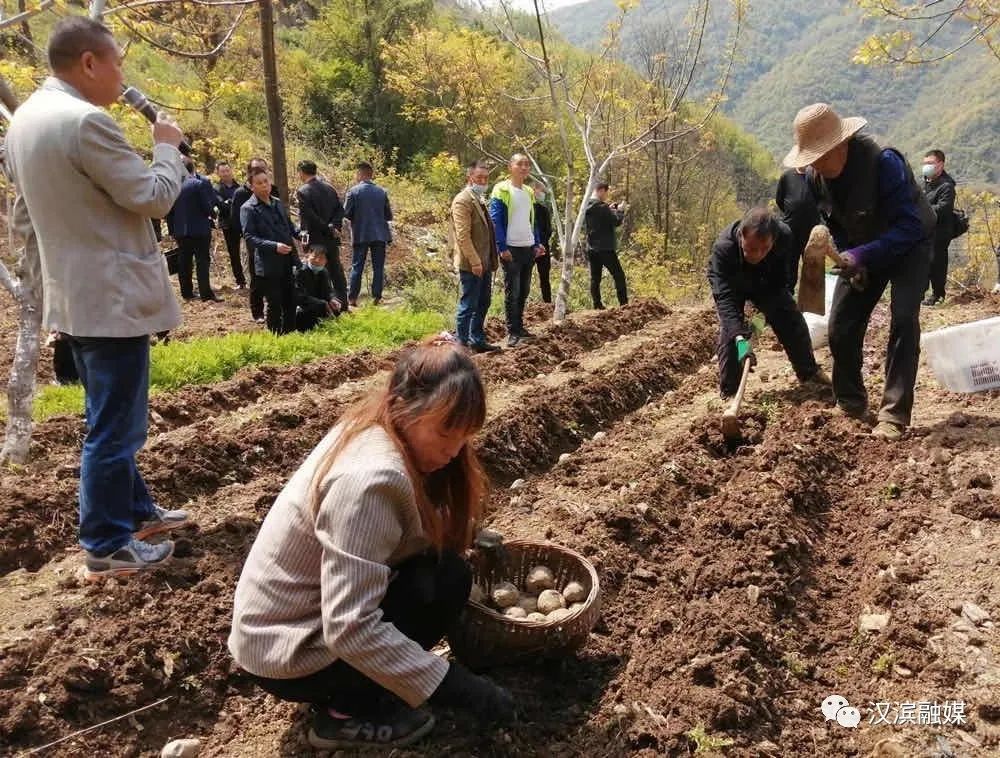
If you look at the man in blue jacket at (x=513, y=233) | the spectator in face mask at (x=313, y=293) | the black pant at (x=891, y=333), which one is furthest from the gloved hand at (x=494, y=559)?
the spectator in face mask at (x=313, y=293)

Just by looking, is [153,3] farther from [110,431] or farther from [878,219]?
[878,219]

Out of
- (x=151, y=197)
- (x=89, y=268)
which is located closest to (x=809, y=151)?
(x=151, y=197)

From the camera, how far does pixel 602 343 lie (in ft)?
26.8

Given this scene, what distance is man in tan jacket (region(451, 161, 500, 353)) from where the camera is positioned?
6.91m

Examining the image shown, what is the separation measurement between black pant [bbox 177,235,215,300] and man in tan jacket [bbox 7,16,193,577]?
6.77m

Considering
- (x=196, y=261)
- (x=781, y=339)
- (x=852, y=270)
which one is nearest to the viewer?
(x=852, y=270)

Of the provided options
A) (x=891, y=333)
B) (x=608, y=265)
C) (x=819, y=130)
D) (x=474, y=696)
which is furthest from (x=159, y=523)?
(x=608, y=265)

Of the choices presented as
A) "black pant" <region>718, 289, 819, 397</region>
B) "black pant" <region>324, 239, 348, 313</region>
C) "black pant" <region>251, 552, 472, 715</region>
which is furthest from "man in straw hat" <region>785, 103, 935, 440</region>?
"black pant" <region>324, 239, 348, 313</region>

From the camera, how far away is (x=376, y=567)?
1.95 meters

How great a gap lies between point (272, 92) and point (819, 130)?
6.95 meters

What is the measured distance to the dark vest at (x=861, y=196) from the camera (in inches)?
171

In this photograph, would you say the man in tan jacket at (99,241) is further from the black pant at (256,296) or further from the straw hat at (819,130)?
the black pant at (256,296)

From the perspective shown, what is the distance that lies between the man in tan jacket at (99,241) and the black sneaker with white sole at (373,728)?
137cm

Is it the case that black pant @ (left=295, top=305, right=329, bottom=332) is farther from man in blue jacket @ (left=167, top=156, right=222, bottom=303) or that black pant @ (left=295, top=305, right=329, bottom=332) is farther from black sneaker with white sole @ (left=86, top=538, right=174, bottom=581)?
black sneaker with white sole @ (left=86, top=538, right=174, bottom=581)
